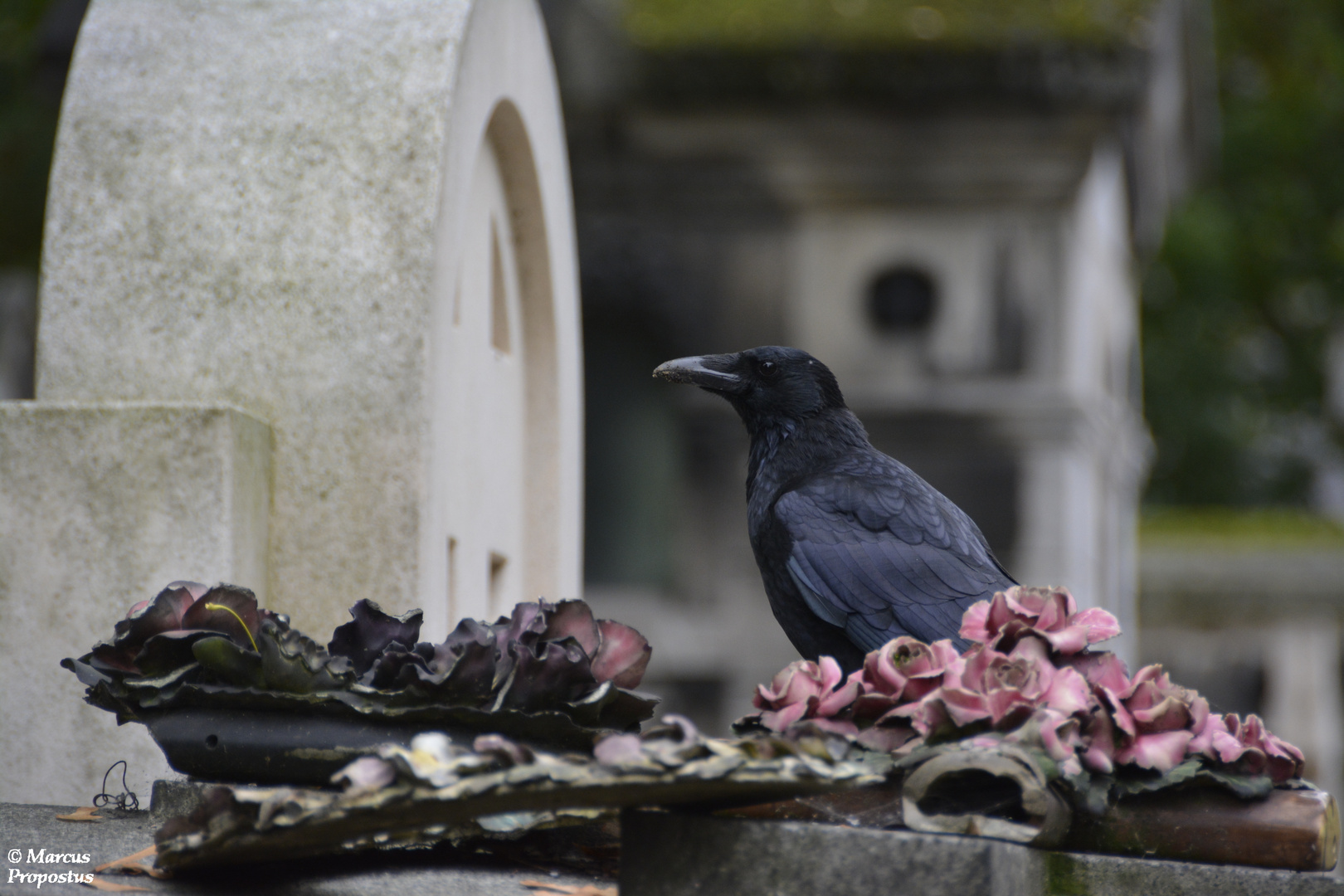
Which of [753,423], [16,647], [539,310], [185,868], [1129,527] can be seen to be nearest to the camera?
[185,868]

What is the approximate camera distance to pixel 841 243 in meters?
7.64

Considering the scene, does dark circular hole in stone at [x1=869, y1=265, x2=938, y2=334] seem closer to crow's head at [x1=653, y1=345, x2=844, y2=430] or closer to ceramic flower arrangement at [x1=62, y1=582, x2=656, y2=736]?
crow's head at [x1=653, y1=345, x2=844, y2=430]

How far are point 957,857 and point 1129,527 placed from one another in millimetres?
9306

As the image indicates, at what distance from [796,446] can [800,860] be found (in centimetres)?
142

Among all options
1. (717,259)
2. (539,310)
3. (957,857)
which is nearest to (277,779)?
(957,857)

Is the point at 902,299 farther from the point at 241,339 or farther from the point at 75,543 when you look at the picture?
the point at 75,543

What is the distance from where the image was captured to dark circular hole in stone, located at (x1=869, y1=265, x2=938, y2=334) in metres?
7.57

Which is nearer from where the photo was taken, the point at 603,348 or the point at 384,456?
the point at 384,456

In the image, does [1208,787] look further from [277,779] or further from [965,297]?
[965,297]

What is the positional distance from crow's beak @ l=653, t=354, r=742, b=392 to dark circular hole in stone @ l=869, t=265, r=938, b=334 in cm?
450

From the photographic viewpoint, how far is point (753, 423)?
322 centimetres

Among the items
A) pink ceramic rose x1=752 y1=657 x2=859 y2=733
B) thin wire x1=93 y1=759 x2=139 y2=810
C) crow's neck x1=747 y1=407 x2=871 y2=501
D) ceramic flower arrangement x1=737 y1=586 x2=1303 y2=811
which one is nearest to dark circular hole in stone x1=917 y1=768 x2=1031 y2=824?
ceramic flower arrangement x1=737 y1=586 x2=1303 y2=811

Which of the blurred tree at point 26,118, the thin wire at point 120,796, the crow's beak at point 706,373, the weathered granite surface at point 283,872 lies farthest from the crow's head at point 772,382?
the blurred tree at point 26,118

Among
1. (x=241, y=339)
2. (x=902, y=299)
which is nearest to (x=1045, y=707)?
(x=241, y=339)
